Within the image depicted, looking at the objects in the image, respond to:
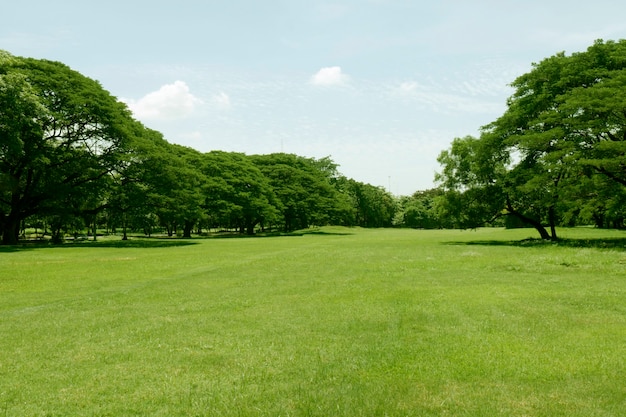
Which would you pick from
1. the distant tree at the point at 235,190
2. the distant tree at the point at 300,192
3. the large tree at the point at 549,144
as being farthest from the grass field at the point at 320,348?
the distant tree at the point at 300,192

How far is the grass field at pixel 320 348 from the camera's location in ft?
23.0

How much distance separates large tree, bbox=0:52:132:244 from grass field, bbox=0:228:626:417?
96.9 feet

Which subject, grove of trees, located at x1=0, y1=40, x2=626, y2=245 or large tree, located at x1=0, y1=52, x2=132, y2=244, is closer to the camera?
grove of trees, located at x1=0, y1=40, x2=626, y2=245

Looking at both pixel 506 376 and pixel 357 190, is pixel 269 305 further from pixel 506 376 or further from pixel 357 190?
pixel 357 190

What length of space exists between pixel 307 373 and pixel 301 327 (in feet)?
11.1

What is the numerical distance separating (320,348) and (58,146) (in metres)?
47.8

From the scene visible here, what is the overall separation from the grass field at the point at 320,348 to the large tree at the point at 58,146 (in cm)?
2953

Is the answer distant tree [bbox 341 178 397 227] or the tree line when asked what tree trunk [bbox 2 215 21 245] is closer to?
the tree line

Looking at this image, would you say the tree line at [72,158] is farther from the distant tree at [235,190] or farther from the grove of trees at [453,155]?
the distant tree at [235,190]

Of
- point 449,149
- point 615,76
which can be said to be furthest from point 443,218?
point 615,76

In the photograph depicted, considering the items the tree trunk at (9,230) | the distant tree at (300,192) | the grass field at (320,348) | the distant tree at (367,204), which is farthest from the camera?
the distant tree at (367,204)

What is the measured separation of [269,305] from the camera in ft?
48.3

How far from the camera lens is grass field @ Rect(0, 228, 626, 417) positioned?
7.00m

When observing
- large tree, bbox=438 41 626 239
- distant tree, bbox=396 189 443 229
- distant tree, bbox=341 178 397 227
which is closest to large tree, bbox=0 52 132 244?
large tree, bbox=438 41 626 239
